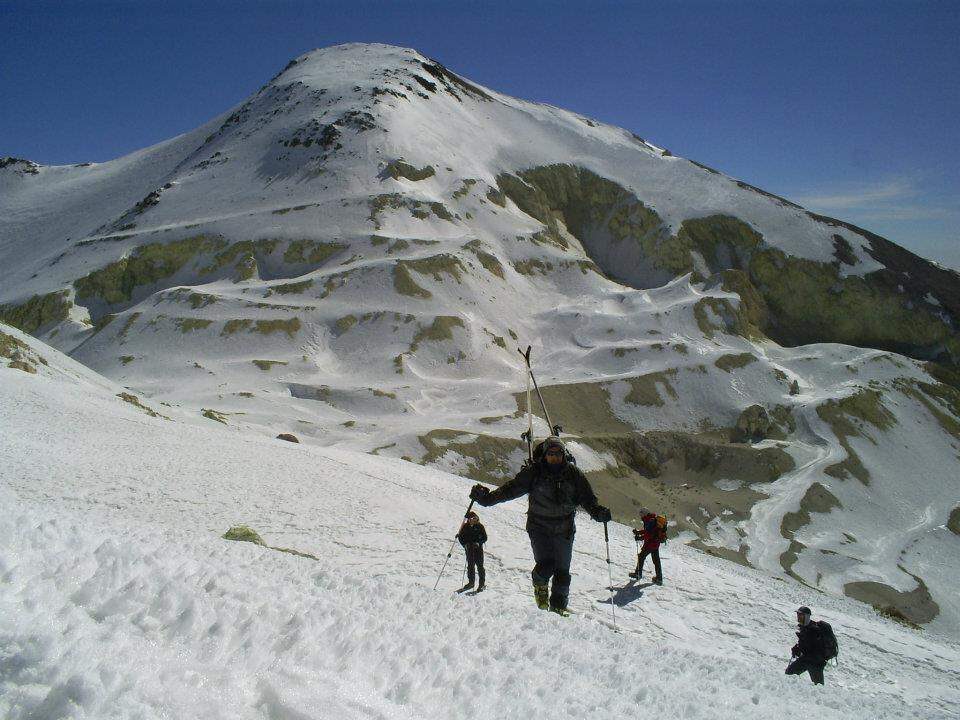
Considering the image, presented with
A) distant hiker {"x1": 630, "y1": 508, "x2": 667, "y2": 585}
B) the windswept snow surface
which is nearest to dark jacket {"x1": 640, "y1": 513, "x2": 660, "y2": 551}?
distant hiker {"x1": 630, "y1": 508, "x2": 667, "y2": 585}

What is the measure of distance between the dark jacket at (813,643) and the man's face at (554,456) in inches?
188

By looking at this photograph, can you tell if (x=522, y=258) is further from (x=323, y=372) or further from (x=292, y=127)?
(x=292, y=127)

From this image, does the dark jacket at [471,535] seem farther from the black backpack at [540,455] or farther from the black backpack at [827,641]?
the black backpack at [827,641]

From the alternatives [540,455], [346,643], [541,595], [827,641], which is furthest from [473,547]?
[346,643]

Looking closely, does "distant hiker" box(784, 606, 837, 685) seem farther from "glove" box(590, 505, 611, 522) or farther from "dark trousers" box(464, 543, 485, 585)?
"dark trousers" box(464, 543, 485, 585)

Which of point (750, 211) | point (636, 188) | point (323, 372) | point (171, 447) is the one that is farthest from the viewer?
point (636, 188)

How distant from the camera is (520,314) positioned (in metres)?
73.4

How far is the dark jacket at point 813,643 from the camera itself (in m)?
8.52

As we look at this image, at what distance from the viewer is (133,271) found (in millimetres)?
73125

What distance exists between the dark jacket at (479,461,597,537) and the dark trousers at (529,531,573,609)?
0.11m

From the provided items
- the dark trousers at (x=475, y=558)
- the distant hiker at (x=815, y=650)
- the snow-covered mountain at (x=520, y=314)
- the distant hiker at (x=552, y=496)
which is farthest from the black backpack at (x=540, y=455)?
the snow-covered mountain at (x=520, y=314)

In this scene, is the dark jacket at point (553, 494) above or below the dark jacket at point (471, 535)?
above

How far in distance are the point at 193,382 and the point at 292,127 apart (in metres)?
62.4

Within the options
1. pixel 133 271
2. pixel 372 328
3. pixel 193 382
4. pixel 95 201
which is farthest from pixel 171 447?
pixel 95 201
